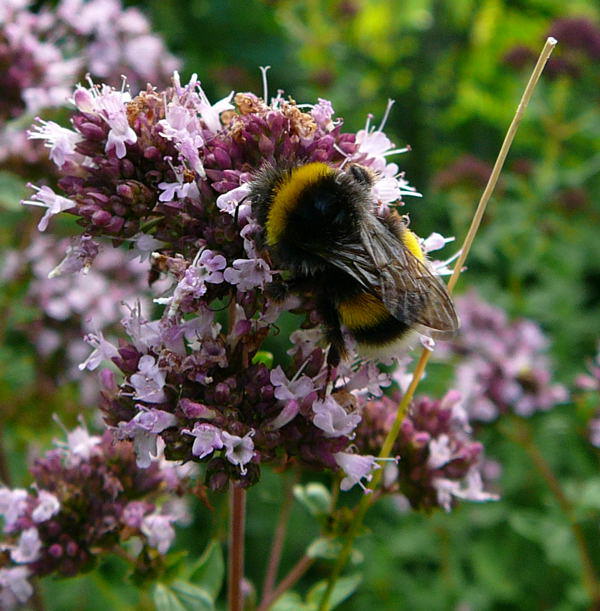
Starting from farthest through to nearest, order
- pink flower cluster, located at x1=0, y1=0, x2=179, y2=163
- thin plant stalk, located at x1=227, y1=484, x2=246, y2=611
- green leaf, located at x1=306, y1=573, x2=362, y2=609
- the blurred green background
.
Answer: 1. the blurred green background
2. pink flower cluster, located at x1=0, y1=0, x2=179, y2=163
3. green leaf, located at x1=306, y1=573, x2=362, y2=609
4. thin plant stalk, located at x1=227, y1=484, x2=246, y2=611

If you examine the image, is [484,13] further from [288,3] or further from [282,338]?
[282,338]

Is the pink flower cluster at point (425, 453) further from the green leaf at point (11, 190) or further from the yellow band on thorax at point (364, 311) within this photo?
the green leaf at point (11, 190)

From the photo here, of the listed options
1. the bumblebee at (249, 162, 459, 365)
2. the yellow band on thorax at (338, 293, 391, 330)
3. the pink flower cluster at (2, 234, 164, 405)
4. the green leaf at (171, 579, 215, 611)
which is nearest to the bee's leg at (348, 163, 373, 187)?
the bumblebee at (249, 162, 459, 365)

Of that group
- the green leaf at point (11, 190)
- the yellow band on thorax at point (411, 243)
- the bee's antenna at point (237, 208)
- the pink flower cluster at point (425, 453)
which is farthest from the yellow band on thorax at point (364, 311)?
the green leaf at point (11, 190)

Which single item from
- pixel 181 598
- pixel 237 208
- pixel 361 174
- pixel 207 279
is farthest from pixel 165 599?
pixel 361 174

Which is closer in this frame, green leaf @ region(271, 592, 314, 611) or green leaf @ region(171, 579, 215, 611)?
green leaf @ region(171, 579, 215, 611)

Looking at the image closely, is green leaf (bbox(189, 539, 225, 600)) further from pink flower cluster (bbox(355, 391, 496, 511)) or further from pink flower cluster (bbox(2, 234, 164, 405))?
pink flower cluster (bbox(2, 234, 164, 405))
